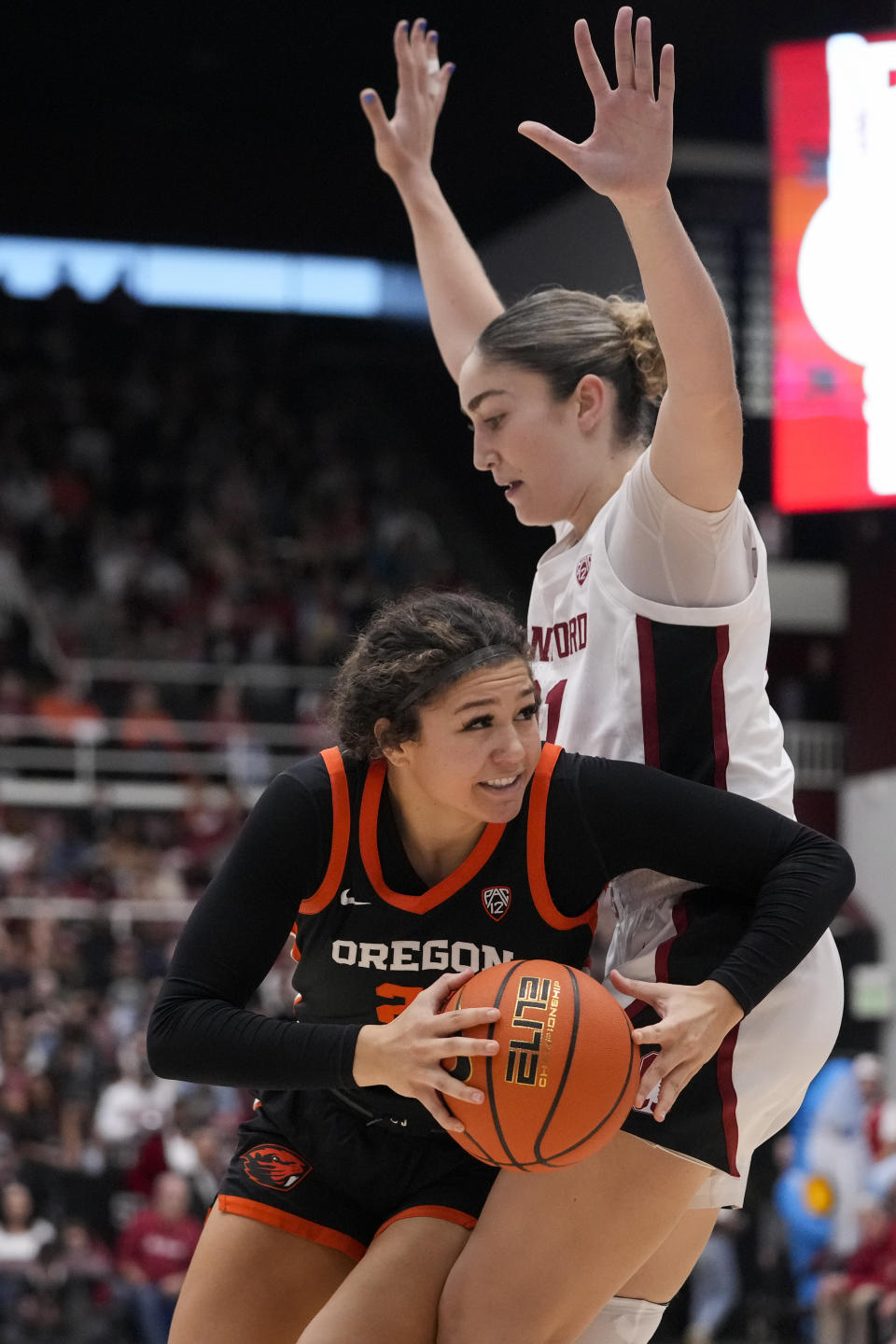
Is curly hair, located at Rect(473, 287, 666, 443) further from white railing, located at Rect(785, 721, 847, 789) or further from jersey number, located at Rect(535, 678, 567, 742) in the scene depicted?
white railing, located at Rect(785, 721, 847, 789)

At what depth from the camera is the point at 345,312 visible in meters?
20.1

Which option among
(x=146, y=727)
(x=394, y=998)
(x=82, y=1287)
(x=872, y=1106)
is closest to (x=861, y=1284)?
(x=872, y=1106)

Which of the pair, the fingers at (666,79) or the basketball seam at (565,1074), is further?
the fingers at (666,79)

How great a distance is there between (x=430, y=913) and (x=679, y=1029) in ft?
1.41

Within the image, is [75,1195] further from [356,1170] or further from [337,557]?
[337,557]

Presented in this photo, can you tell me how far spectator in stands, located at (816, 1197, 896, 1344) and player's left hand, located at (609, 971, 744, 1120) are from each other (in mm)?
7565

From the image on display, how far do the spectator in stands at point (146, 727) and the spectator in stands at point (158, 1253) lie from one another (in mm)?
5271

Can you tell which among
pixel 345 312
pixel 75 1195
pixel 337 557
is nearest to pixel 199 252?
pixel 345 312

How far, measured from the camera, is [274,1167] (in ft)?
9.25

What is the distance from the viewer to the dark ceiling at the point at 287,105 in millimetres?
12797

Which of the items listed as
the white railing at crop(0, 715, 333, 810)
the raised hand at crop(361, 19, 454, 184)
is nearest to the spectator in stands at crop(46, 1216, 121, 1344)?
the white railing at crop(0, 715, 333, 810)

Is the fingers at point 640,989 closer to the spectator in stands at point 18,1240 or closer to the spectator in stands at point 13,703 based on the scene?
the spectator in stands at point 18,1240

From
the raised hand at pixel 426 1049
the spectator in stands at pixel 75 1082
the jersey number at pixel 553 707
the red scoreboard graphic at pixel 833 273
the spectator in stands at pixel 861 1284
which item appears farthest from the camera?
the red scoreboard graphic at pixel 833 273

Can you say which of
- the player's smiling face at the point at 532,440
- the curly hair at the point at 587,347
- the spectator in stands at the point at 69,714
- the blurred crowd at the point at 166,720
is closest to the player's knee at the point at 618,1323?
the blurred crowd at the point at 166,720
